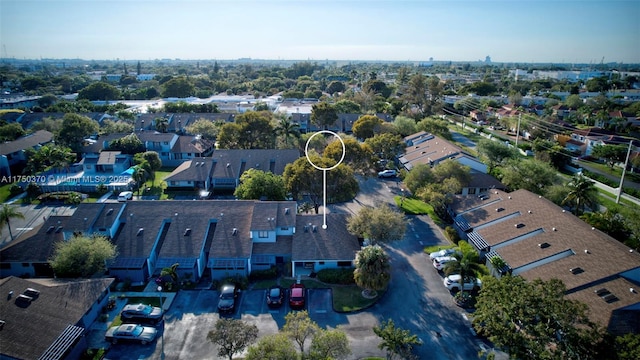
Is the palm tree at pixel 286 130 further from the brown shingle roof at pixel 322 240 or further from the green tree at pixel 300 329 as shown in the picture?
the green tree at pixel 300 329

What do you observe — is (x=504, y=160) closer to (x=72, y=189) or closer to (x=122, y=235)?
(x=122, y=235)

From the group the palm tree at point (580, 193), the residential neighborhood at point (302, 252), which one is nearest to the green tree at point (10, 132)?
the residential neighborhood at point (302, 252)

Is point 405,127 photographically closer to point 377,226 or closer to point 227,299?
point 377,226

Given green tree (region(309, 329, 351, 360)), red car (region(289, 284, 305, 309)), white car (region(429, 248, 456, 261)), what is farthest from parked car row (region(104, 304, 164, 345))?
white car (region(429, 248, 456, 261))

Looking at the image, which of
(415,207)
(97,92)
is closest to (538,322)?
(415,207)

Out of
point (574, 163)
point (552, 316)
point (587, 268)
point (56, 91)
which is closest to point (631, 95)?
point (574, 163)

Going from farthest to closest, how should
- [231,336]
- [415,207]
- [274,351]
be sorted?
[415,207], [231,336], [274,351]

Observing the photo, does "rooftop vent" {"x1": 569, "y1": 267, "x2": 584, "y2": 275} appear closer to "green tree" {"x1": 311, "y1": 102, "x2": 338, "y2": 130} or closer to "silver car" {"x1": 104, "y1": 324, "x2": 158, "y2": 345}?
"silver car" {"x1": 104, "y1": 324, "x2": 158, "y2": 345}
